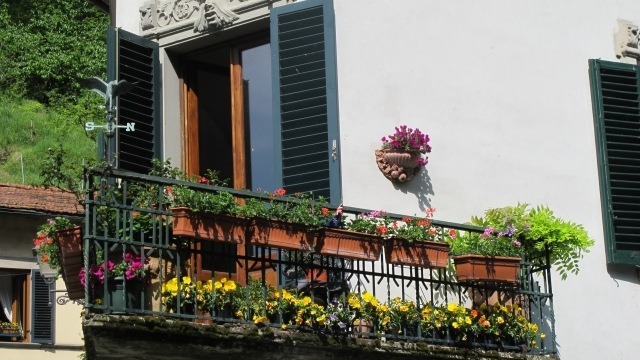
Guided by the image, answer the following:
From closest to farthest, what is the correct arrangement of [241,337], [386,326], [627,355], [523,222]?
[241,337] < [386,326] < [523,222] < [627,355]

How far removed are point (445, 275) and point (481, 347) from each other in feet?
2.25

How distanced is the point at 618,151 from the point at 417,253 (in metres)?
2.88

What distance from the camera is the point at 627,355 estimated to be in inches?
527

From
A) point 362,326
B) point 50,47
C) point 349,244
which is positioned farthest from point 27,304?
point 50,47

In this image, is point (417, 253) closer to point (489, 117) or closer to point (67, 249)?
point (489, 117)

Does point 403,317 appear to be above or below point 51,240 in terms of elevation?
below

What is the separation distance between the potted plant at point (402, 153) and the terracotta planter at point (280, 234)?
155 centimetres

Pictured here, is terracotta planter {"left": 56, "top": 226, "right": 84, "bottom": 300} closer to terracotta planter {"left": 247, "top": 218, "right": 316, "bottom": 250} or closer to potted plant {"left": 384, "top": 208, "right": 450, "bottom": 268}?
terracotta planter {"left": 247, "top": 218, "right": 316, "bottom": 250}

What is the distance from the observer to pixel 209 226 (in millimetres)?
10852

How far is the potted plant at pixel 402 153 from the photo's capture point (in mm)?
12555

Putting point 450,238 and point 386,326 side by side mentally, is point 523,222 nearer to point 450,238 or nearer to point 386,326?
point 450,238

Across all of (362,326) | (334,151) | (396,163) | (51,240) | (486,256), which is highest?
(334,151)

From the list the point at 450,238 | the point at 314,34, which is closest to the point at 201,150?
the point at 314,34

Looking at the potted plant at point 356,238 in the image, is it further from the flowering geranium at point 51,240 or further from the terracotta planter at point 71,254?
the flowering geranium at point 51,240
